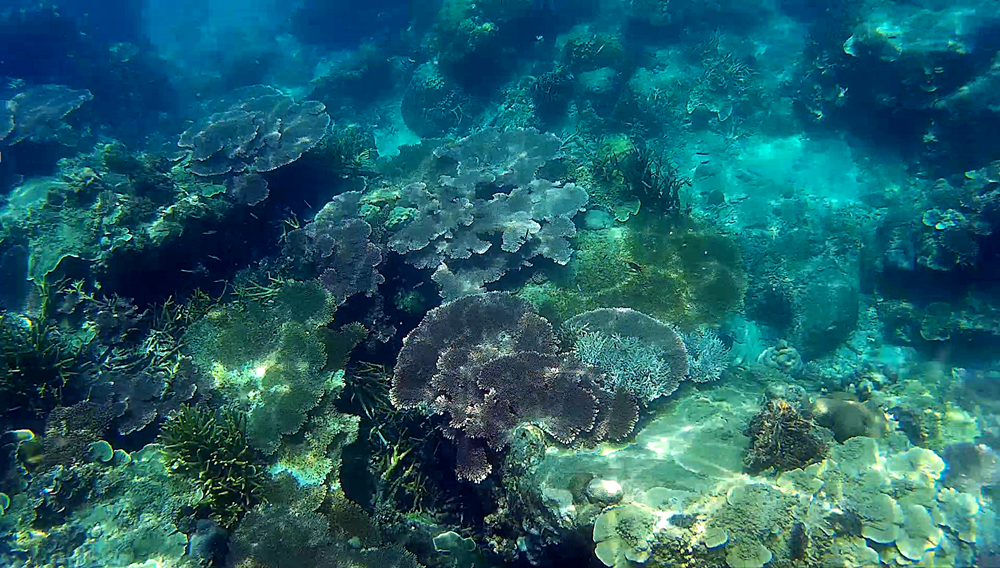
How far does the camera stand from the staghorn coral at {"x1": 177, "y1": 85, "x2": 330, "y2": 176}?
8.00 m

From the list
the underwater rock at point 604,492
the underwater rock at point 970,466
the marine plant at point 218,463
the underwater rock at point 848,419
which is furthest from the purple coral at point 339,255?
the underwater rock at point 970,466

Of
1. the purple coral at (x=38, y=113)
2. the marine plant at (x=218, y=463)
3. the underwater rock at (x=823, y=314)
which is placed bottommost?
the underwater rock at (x=823, y=314)

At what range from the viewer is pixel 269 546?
399 centimetres

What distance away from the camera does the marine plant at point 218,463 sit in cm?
444

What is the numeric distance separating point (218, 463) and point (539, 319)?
3.47 meters

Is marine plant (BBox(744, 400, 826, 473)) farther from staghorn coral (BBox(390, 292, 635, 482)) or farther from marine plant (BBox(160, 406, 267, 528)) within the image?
marine plant (BBox(160, 406, 267, 528))

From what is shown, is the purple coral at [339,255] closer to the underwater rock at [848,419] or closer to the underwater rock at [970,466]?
the underwater rock at [848,419]

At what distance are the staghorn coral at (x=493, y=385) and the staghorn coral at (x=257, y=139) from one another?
4950 mm

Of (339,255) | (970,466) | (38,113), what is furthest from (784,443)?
(38,113)

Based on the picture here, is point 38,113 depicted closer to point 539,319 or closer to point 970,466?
point 539,319

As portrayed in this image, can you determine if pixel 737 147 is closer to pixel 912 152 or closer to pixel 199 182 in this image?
pixel 912 152

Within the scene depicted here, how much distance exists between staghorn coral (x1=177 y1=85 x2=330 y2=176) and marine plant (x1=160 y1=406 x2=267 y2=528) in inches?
186

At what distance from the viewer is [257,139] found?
8352 mm

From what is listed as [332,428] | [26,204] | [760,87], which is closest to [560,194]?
[332,428]
